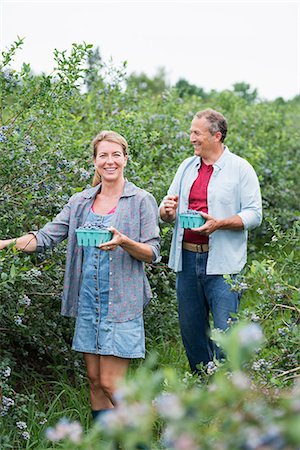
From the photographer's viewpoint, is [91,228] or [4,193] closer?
[91,228]

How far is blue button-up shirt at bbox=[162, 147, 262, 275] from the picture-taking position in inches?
156

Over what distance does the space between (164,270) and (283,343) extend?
2152 millimetres

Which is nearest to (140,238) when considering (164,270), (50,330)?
(50,330)

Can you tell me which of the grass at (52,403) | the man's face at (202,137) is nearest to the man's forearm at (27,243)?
the grass at (52,403)

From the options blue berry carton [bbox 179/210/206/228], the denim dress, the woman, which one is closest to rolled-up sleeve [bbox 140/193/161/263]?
the woman

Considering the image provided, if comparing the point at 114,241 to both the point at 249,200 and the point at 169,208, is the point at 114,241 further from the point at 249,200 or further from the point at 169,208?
the point at 249,200

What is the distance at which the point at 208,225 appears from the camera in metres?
3.83

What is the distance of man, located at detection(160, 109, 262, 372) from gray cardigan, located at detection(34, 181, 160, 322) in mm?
446

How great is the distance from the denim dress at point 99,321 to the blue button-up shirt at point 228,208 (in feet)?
2.23

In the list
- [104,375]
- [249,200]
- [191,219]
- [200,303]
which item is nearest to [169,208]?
[191,219]

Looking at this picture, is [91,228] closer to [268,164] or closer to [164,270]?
[164,270]

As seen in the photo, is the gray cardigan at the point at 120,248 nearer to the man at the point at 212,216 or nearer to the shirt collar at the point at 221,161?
the man at the point at 212,216

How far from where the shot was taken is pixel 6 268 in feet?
10.5

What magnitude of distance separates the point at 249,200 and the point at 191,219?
37 cm
